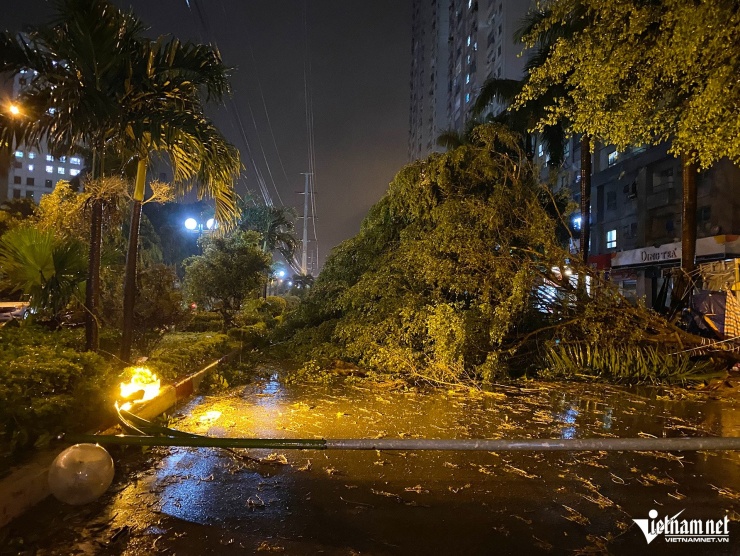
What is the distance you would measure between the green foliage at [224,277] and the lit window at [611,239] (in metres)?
26.6

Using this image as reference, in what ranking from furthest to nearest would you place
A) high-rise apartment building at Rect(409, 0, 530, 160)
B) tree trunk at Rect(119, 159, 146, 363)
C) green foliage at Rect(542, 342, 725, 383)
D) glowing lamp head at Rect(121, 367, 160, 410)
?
1. high-rise apartment building at Rect(409, 0, 530, 160)
2. green foliage at Rect(542, 342, 725, 383)
3. tree trunk at Rect(119, 159, 146, 363)
4. glowing lamp head at Rect(121, 367, 160, 410)

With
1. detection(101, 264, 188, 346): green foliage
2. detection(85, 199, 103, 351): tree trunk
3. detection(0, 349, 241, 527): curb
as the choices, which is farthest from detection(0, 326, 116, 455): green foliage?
detection(101, 264, 188, 346): green foliage

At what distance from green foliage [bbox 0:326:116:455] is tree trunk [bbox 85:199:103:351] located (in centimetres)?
86

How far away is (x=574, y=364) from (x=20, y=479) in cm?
936

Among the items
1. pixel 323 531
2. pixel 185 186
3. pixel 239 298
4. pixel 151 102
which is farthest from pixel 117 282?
pixel 323 531

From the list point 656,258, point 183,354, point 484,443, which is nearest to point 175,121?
point 183,354

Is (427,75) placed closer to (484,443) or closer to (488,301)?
(488,301)

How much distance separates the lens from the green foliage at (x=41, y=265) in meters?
6.54

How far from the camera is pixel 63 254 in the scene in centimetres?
692

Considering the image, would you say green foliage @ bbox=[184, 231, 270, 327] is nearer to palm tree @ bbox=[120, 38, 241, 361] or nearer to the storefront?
palm tree @ bbox=[120, 38, 241, 361]

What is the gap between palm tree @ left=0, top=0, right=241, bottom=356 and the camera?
6.34 meters

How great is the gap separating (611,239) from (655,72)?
29654 millimetres

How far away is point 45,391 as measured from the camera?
4.75 m

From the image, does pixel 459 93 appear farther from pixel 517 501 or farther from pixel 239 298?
pixel 517 501
